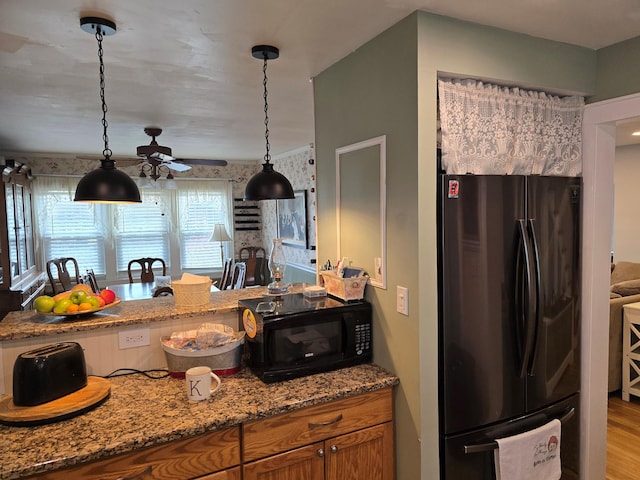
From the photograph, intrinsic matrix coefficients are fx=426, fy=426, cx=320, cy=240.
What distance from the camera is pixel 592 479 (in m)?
2.31

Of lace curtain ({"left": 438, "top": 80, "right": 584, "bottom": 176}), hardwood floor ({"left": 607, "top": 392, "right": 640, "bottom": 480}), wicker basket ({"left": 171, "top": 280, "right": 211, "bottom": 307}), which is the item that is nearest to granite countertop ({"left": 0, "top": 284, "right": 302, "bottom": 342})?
wicker basket ({"left": 171, "top": 280, "right": 211, "bottom": 307})

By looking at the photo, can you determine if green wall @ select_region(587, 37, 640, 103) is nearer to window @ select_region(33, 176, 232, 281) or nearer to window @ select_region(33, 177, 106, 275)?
window @ select_region(33, 176, 232, 281)

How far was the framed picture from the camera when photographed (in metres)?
5.53

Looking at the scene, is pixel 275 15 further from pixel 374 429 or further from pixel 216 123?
Result: pixel 216 123

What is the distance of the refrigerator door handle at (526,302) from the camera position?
1.95 meters

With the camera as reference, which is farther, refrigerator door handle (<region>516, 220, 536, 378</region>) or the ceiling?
refrigerator door handle (<region>516, 220, 536, 378</region>)

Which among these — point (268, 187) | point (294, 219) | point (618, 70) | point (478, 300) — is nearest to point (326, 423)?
point (478, 300)

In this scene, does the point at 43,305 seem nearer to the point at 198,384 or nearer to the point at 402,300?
the point at 198,384

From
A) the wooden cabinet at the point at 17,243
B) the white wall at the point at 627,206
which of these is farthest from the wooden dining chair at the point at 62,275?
the white wall at the point at 627,206

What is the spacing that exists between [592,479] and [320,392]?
66.8 inches

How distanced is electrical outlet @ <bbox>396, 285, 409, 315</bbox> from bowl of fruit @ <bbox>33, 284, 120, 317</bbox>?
54.8 inches

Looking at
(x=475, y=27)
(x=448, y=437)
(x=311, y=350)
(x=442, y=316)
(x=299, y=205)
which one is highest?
(x=475, y=27)

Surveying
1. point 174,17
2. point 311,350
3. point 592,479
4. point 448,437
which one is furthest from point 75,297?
point 592,479

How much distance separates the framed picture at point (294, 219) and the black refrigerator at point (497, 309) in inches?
138
